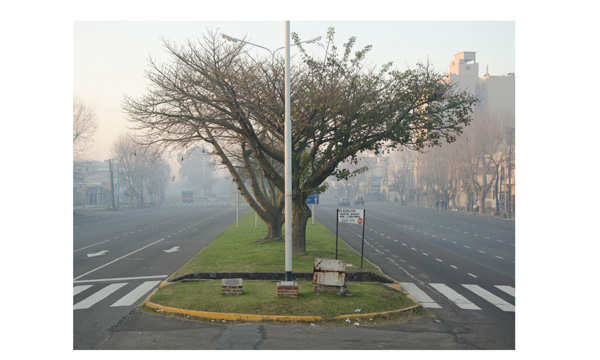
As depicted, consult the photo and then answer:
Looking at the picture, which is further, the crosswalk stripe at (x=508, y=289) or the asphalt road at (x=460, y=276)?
the crosswalk stripe at (x=508, y=289)

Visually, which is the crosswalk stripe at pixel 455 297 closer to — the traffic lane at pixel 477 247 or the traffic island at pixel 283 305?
the traffic island at pixel 283 305

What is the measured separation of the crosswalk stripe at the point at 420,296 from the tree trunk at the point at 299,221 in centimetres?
665

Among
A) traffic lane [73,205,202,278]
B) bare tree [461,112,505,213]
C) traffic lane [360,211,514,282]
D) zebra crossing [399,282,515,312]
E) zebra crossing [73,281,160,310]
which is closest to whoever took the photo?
zebra crossing [73,281,160,310]

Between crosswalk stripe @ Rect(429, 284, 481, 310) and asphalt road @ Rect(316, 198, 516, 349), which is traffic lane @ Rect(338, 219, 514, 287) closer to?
asphalt road @ Rect(316, 198, 516, 349)

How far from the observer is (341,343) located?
1033cm

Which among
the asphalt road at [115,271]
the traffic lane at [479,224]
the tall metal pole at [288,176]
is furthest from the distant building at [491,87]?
the tall metal pole at [288,176]

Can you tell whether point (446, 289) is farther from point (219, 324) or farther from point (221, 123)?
point (221, 123)

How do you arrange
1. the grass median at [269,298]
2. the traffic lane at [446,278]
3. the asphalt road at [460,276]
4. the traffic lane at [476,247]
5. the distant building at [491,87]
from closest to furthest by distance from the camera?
the asphalt road at [460,276]
the grass median at [269,298]
the traffic lane at [446,278]
the traffic lane at [476,247]
the distant building at [491,87]

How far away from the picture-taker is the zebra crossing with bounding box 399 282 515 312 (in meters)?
14.5

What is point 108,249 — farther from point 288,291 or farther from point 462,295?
point 462,295

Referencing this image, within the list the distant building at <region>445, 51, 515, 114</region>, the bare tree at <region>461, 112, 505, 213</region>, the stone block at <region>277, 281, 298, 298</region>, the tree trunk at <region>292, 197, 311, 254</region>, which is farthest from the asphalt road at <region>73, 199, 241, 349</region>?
the distant building at <region>445, 51, 515, 114</region>

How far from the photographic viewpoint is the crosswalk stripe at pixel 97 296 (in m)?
14.1

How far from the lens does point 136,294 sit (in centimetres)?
1580

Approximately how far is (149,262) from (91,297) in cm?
810
